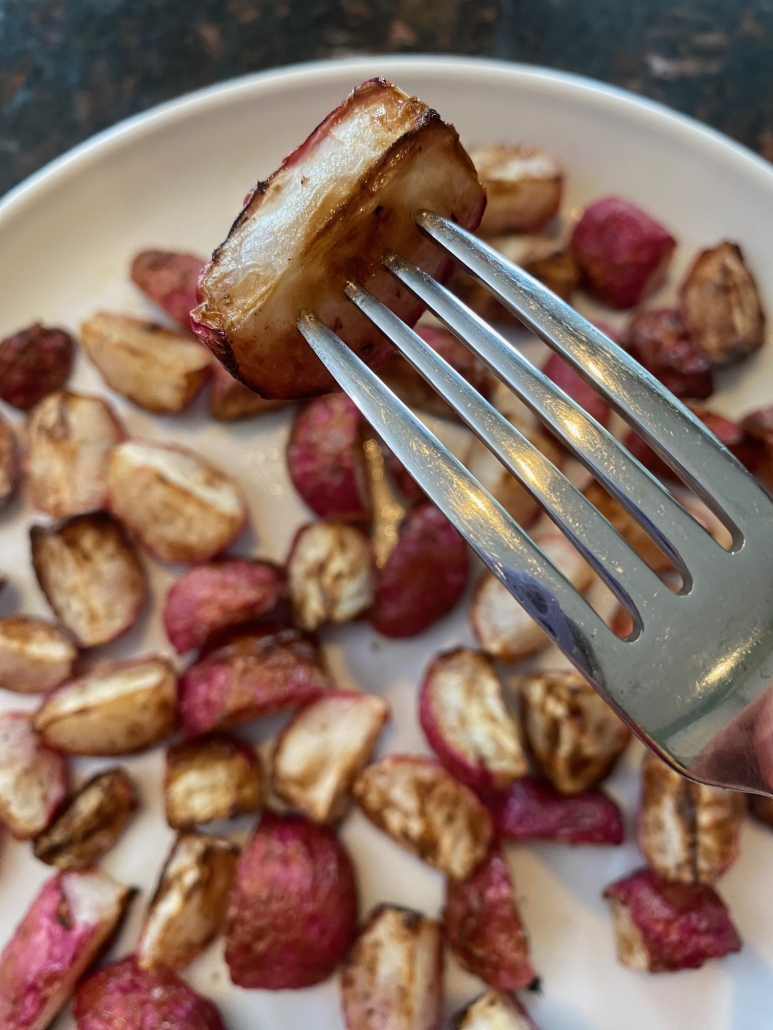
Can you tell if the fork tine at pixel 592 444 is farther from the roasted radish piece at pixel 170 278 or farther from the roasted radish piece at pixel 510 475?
the roasted radish piece at pixel 170 278

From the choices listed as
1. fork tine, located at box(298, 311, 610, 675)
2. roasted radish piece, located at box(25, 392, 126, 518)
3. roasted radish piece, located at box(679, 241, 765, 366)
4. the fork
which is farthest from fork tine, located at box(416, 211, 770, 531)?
roasted radish piece, located at box(25, 392, 126, 518)

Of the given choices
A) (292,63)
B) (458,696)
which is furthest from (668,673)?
(292,63)

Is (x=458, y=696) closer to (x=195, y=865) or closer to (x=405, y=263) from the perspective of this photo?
(x=195, y=865)

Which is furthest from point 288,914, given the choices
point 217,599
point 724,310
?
point 724,310

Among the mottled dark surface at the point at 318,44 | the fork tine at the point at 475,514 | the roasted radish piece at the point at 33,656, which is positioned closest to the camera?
the fork tine at the point at 475,514

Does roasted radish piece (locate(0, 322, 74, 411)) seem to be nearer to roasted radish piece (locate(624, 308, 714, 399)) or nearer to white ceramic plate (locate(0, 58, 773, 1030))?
white ceramic plate (locate(0, 58, 773, 1030))

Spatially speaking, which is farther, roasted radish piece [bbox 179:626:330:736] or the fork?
roasted radish piece [bbox 179:626:330:736]

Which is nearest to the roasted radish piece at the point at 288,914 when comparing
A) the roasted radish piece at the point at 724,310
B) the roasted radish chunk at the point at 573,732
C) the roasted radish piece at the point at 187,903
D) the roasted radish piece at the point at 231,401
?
the roasted radish piece at the point at 187,903

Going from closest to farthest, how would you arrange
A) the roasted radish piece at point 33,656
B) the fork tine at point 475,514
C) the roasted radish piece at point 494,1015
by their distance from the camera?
the fork tine at point 475,514 < the roasted radish piece at point 494,1015 < the roasted radish piece at point 33,656
